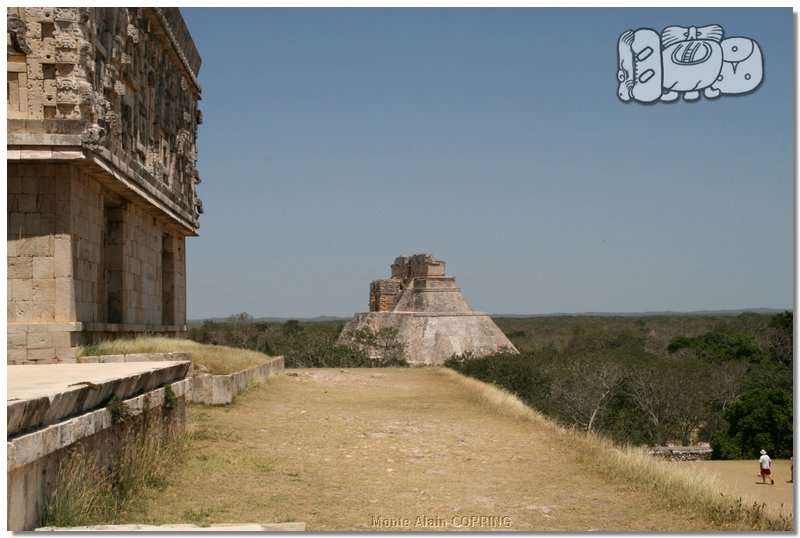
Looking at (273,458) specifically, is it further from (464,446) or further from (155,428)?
(464,446)

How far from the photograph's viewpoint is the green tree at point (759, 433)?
18141 mm

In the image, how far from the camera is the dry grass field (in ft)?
16.7

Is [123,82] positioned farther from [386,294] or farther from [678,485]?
[386,294]

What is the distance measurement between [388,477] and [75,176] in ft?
18.6

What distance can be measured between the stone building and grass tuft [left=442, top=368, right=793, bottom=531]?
5783 mm

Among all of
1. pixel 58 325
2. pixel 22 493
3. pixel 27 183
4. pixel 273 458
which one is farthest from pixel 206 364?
pixel 22 493

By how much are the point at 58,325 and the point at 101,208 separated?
2050 mm

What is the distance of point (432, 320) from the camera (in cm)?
3578

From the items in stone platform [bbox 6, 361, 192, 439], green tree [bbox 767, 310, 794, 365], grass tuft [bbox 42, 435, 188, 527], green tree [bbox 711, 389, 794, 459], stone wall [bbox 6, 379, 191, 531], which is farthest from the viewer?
green tree [bbox 767, 310, 794, 365]

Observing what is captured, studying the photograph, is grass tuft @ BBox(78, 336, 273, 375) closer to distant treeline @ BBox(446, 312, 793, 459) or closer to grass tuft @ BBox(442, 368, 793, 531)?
grass tuft @ BBox(442, 368, 793, 531)

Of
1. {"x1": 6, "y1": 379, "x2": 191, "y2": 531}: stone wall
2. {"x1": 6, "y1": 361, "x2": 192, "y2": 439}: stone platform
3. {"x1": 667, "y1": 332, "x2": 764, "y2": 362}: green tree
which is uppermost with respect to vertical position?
{"x1": 6, "y1": 361, "x2": 192, "y2": 439}: stone platform

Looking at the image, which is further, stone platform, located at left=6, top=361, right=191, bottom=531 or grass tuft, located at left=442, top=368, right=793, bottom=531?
grass tuft, located at left=442, top=368, right=793, bottom=531

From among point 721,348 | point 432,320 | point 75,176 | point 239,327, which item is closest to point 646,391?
point 721,348

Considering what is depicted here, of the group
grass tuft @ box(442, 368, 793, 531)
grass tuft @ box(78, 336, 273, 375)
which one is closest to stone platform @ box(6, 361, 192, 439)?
grass tuft @ box(78, 336, 273, 375)
